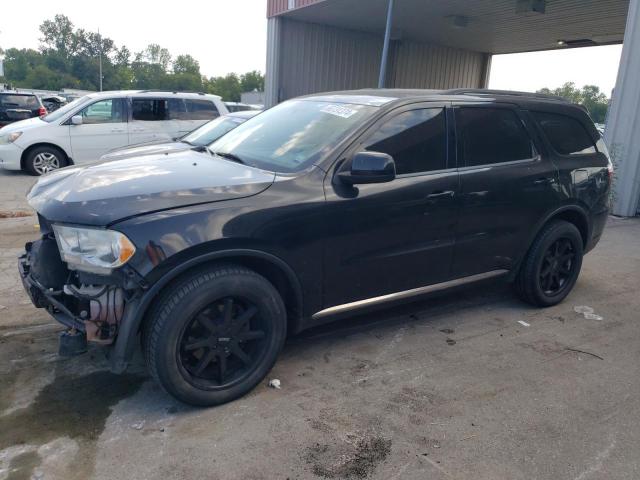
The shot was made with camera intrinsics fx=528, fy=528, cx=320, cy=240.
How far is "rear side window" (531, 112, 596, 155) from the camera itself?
14.7 feet

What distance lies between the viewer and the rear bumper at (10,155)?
33.9 feet

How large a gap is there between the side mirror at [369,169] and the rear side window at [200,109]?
8.76 m

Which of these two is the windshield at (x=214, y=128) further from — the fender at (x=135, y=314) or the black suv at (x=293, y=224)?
the fender at (x=135, y=314)

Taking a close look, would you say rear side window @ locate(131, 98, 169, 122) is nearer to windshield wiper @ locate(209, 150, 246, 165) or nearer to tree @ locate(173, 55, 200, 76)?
windshield wiper @ locate(209, 150, 246, 165)

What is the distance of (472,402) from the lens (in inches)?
126

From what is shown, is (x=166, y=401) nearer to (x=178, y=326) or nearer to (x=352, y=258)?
(x=178, y=326)

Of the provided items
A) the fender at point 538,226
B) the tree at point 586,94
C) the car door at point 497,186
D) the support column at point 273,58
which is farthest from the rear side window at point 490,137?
the tree at point 586,94

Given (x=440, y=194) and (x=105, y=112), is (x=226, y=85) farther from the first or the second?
(x=440, y=194)

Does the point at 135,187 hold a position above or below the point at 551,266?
above

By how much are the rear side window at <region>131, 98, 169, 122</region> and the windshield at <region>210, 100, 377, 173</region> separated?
23.9 feet

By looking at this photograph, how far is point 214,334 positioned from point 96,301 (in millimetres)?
645

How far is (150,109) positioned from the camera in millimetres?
10836

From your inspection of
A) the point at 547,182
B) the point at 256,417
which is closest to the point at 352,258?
the point at 256,417

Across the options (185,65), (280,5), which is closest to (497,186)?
(280,5)
